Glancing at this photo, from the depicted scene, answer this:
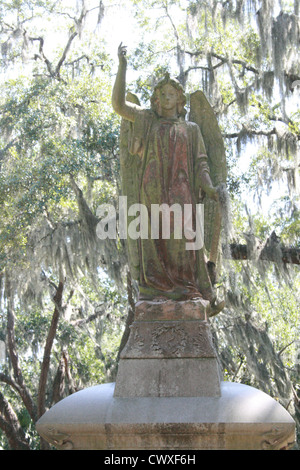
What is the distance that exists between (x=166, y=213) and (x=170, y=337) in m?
1.12

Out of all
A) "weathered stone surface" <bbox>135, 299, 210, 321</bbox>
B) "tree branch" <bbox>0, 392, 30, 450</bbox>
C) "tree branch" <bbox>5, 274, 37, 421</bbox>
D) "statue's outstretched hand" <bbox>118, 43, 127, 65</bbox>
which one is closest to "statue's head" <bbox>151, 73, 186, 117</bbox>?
"statue's outstretched hand" <bbox>118, 43, 127, 65</bbox>

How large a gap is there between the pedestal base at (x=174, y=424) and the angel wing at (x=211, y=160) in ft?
5.25

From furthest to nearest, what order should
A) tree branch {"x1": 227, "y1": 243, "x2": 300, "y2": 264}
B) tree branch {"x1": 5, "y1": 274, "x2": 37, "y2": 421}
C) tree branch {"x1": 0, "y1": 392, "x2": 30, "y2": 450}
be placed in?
tree branch {"x1": 5, "y1": 274, "x2": 37, "y2": 421} < tree branch {"x1": 0, "y1": 392, "x2": 30, "y2": 450} < tree branch {"x1": 227, "y1": 243, "x2": 300, "y2": 264}

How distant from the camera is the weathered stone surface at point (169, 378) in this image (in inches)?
203

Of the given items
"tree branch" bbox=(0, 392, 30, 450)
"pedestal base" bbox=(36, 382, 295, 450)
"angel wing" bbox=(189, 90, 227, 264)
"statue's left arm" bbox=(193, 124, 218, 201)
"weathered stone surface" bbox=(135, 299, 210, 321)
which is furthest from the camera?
"tree branch" bbox=(0, 392, 30, 450)

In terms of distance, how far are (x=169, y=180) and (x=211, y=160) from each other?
0.65 meters

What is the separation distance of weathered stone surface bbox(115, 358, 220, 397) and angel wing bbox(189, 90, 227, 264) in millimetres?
1202

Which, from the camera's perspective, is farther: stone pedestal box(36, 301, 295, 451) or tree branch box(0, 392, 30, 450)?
tree branch box(0, 392, 30, 450)

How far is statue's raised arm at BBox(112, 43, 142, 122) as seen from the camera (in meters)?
5.95

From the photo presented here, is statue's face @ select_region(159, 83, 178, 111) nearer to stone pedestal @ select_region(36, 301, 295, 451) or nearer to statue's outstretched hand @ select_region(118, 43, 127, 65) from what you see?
statue's outstretched hand @ select_region(118, 43, 127, 65)

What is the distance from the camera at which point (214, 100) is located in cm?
1377

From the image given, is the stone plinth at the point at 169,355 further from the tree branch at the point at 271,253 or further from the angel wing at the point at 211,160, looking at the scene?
the tree branch at the point at 271,253

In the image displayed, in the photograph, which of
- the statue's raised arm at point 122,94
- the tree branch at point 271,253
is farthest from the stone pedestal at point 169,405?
the tree branch at point 271,253
